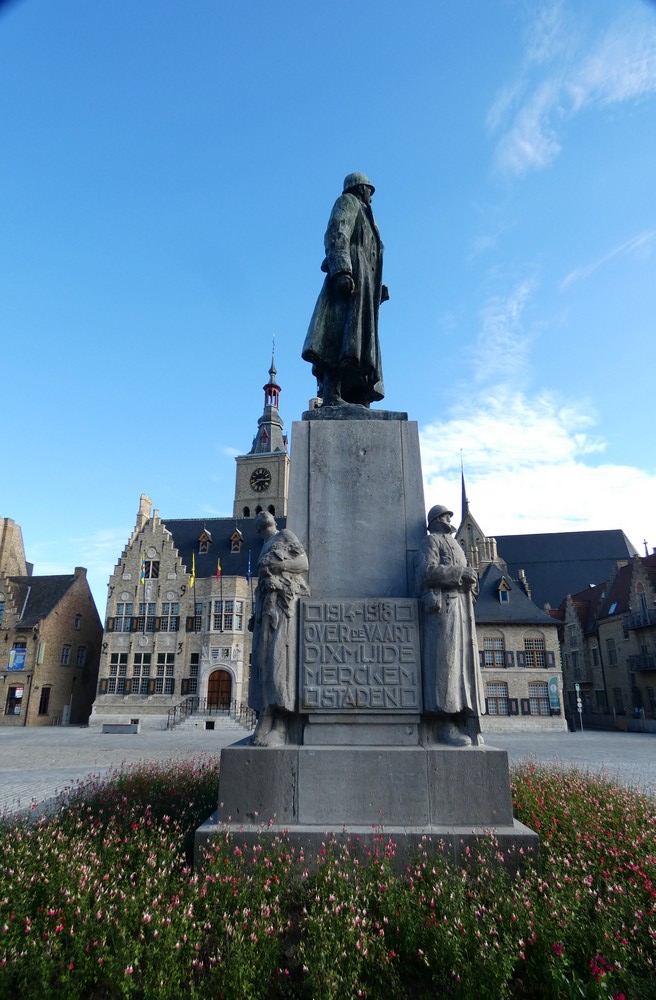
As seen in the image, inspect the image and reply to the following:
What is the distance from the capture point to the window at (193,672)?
42844 millimetres

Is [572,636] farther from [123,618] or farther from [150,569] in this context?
[123,618]

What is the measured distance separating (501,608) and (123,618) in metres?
27.6

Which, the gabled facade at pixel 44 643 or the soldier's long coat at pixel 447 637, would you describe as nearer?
the soldier's long coat at pixel 447 637

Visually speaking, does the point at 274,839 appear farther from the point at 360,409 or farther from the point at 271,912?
the point at 360,409

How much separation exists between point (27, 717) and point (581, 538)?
5581cm

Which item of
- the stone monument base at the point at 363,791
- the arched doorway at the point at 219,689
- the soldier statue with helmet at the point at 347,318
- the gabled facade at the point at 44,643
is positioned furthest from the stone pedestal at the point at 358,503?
the gabled facade at the point at 44,643

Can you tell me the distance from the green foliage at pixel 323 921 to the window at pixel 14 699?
43.1 metres

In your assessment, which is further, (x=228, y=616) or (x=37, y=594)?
(x=37, y=594)

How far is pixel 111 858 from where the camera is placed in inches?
167

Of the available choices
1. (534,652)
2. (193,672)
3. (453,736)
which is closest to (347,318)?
(453,736)

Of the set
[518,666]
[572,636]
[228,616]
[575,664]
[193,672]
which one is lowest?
[193,672]

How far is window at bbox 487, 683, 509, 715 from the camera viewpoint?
3866 cm

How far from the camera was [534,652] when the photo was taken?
39.6 m

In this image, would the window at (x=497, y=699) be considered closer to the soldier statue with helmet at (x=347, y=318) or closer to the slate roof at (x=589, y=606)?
the slate roof at (x=589, y=606)
